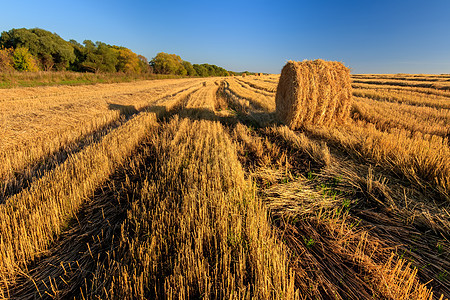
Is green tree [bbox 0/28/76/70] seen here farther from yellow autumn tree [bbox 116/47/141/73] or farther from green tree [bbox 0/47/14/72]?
yellow autumn tree [bbox 116/47/141/73]

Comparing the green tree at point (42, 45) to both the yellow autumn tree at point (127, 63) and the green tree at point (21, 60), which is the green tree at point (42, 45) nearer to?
the green tree at point (21, 60)

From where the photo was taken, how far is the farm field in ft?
5.55

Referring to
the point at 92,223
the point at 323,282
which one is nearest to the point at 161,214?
the point at 92,223

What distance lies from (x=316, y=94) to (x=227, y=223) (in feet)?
18.9

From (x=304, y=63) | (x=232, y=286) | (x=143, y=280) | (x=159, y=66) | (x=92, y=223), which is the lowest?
(x=92, y=223)

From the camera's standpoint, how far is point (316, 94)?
6348 millimetres

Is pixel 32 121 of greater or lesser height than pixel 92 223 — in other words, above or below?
above

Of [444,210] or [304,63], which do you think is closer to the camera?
[444,210]

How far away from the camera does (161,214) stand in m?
2.28

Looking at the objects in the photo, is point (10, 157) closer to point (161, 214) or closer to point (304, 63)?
point (161, 214)

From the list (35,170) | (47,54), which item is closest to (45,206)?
(35,170)

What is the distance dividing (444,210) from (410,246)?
33.0 inches

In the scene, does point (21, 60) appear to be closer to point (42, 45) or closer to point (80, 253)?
point (42, 45)

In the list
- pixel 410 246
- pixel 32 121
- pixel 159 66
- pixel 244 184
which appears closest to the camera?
pixel 410 246
